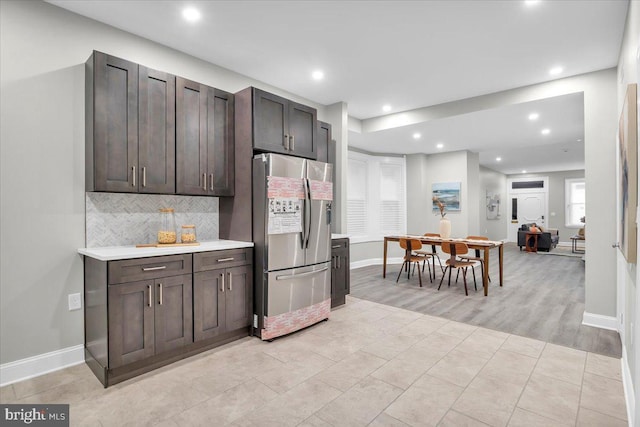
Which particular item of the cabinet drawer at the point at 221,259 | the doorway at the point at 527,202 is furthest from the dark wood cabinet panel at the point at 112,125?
the doorway at the point at 527,202

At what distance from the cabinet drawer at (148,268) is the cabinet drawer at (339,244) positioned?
1.92m

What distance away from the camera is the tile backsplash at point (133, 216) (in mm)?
2824

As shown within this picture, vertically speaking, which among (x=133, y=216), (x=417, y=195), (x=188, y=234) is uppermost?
(x=417, y=195)

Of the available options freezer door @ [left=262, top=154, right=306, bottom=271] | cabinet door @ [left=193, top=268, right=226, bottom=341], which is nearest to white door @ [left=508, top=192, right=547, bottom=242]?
freezer door @ [left=262, top=154, right=306, bottom=271]

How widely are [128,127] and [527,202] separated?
14.0m

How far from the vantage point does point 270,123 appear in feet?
11.2

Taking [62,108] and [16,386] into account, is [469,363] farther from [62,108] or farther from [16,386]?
[62,108]

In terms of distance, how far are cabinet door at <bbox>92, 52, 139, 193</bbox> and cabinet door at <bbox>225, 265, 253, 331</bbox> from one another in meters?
1.18

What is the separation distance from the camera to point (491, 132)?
19.5 feet

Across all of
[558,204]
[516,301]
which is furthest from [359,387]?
[558,204]

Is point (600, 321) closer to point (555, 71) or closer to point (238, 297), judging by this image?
point (555, 71)

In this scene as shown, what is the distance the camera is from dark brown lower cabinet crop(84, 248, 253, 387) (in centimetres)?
235

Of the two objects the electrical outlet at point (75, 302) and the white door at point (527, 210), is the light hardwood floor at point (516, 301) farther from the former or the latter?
the white door at point (527, 210)

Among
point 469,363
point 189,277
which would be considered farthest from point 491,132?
point 189,277
